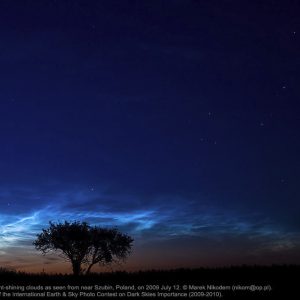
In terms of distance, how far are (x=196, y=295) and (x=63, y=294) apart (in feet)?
28.4

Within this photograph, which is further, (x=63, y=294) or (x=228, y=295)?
(x=63, y=294)

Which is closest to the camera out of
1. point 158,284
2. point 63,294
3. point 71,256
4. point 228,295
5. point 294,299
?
point 294,299

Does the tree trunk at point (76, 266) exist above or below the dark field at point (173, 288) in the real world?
above

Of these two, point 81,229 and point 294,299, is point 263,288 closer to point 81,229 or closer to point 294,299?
point 294,299

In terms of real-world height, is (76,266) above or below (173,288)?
above

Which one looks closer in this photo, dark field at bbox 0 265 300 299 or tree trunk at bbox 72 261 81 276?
dark field at bbox 0 265 300 299

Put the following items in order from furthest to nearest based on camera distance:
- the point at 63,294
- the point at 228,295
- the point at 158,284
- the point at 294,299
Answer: the point at 158,284 → the point at 63,294 → the point at 228,295 → the point at 294,299

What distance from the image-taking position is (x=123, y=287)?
30.8 metres

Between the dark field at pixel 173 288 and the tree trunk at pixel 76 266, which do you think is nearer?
the dark field at pixel 173 288

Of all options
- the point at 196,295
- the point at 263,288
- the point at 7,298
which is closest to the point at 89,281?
the point at 7,298

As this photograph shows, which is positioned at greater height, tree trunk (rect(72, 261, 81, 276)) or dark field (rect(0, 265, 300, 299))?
tree trunk (rect(72, 261, 81, 276))

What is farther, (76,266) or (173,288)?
(76,266)

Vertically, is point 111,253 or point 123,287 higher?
point 111,253

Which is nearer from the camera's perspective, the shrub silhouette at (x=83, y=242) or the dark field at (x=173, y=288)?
the dark field at (x=173, y=288)
